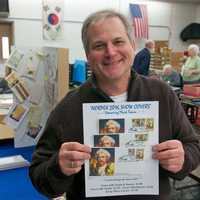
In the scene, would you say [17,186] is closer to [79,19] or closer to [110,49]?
[110,49]

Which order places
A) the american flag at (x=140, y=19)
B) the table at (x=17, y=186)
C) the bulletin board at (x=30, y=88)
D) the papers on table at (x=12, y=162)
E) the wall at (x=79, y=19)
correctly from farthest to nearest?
the american flag at (x=140, y=19), the wall at (x=79, y=19), the bulletin board at (x=30, y=88), the papers on table at (x=12, y=162), the table at (x=17, y=186)

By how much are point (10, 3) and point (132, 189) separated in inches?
260

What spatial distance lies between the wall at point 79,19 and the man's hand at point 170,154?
212 inches

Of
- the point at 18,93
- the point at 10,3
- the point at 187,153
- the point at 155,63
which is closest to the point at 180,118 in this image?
the point at 187,153

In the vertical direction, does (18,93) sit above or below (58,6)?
below

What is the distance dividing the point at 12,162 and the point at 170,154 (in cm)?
104

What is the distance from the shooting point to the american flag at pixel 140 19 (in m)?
8.22

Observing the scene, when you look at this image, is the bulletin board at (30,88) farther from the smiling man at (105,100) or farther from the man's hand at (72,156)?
the man's hand at (72,156)

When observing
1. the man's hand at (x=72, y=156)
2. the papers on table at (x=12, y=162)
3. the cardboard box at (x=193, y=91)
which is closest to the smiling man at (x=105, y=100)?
the man's hand at (x=72, y=156)

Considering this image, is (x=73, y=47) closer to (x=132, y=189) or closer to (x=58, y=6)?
(x=58, y=6)

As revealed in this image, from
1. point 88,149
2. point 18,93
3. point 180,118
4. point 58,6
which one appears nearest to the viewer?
point 88,149

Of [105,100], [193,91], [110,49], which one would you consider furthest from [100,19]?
[193,91]

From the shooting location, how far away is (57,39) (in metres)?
7.61

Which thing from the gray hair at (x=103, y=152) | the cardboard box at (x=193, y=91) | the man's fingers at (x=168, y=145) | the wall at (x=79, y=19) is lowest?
the cardboard box at (x=193, y=91)
